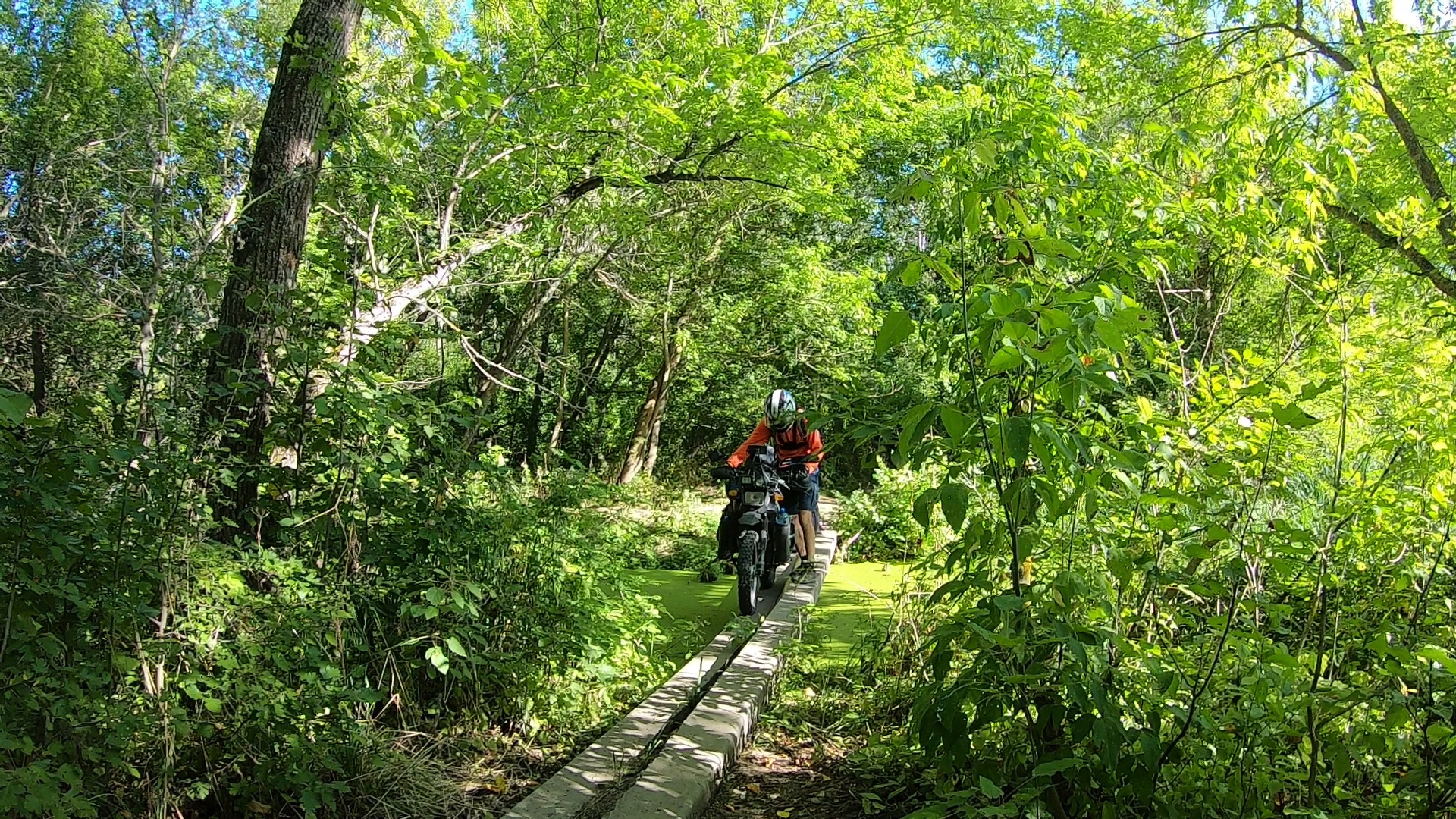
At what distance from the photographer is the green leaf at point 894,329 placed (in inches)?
69.3

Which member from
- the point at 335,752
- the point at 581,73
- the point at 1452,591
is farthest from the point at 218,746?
the point at 581,73

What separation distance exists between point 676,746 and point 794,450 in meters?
3.78

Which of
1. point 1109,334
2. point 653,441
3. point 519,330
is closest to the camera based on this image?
point 1109,334

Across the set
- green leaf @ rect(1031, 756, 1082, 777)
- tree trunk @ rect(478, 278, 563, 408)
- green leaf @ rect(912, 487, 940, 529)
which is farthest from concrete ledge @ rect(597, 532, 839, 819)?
tree trunk @ rect(478, 278, 563, 408)

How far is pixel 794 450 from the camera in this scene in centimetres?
693

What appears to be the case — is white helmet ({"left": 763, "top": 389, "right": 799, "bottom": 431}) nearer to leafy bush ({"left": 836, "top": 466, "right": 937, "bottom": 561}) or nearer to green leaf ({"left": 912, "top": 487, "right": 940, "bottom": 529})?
leafy bush ({"left": 836, "top": 466, "right": 937, "bottom": 561})

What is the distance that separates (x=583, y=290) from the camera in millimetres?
16906

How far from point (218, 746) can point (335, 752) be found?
35cm

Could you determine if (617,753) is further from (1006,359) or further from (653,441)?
(653,441)

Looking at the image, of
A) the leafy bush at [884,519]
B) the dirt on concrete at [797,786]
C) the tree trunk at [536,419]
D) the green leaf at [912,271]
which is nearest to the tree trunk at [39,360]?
the dirt on concrete at [797,786]

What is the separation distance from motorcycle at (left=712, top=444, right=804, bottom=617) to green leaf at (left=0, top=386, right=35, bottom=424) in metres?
4.43

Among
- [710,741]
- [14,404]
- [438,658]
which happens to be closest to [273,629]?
[438,658]

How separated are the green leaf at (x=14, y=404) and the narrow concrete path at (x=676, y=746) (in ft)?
5.89

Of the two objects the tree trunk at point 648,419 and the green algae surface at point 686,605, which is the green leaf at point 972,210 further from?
the tree trunk at point 648,419
